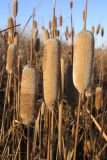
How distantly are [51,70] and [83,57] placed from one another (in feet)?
0.34

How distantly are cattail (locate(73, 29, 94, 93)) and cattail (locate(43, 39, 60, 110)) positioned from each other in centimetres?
6

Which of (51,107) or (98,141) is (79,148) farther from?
(51,107)

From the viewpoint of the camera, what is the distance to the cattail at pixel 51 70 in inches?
39.9

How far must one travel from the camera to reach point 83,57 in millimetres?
998

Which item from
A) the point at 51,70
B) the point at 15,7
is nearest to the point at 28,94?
the point at 51,70

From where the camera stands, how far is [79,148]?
2.62m

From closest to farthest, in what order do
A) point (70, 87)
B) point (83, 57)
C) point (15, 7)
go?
point (83, 57) → point (70, 87) → point (15, 7)

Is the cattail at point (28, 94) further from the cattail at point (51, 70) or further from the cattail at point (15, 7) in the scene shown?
the cattail at point (15, 7)

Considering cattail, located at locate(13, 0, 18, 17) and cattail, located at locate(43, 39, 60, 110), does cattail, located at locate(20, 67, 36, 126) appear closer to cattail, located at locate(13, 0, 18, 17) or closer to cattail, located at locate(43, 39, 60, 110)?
cattail, located at locate(43, 39, 60, 110)

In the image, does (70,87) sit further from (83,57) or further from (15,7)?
(15,7)

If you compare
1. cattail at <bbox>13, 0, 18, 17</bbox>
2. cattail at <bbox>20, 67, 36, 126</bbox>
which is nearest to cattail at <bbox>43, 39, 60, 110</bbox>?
cattail at <bbox>20, 67, 36, 126</bbox>

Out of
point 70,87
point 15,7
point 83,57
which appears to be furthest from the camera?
point 15,7

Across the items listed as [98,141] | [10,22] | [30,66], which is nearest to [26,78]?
[30,66]

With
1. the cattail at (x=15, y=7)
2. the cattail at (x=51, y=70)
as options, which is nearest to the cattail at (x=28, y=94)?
the cattail at (x=51, y=70)
